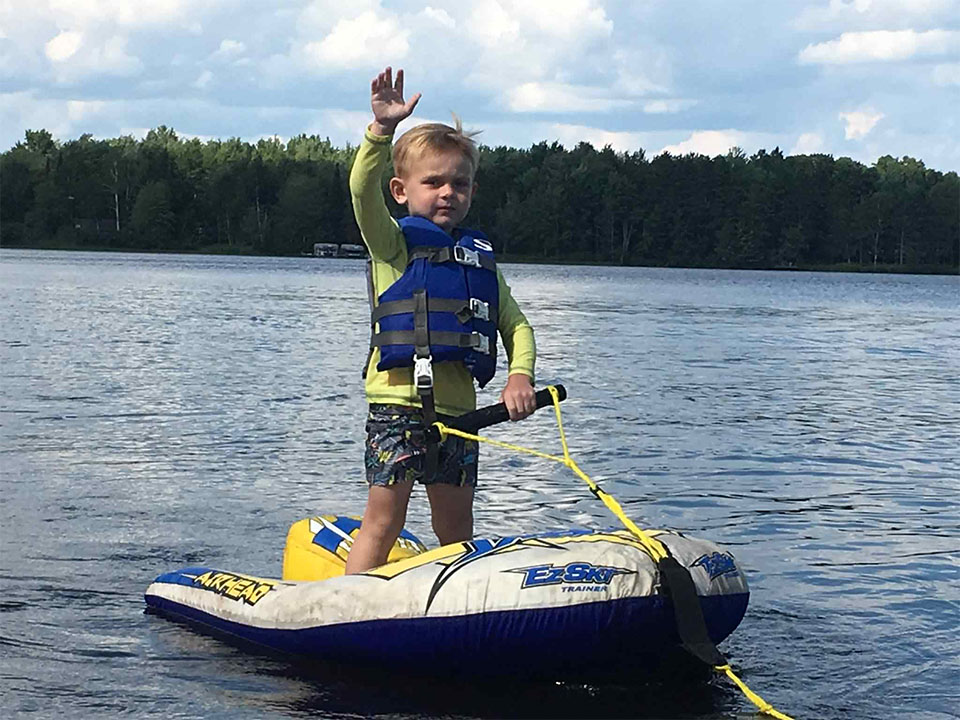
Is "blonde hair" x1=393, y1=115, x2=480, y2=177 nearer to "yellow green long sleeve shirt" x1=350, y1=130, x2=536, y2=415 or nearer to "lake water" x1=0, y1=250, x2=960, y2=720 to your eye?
"yellow green long sleeve shirt" x1=350, y1=130, x2=536, y2=415

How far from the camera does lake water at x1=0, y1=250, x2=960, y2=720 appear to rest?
17.8 ft

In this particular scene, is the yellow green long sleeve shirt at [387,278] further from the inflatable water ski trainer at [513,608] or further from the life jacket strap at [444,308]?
the inflatable water ski trainer at [513,608]

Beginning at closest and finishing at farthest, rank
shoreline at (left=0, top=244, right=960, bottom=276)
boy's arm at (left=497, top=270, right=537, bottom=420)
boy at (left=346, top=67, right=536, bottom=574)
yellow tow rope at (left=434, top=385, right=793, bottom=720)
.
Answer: yellow tow rope at (left=434, top=385, right=793, bottom=720), boy's arm at (left=497, top=270, right=537, bottom=420), boy at (left=346, top=67, right=536, bottom=574), shoreline at (left=0, top=244, right=960, bottom=276)

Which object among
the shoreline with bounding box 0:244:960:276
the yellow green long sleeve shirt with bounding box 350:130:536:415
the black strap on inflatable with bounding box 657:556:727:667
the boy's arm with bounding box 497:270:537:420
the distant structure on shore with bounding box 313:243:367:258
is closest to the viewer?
Answer: the black strap on inflatable with bounding box 657:556:727:667

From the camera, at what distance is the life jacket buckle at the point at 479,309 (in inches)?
221

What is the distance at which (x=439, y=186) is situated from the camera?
5.64 m

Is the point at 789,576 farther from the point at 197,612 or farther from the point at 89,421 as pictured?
the point at 89,421

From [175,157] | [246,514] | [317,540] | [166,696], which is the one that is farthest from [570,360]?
[175,157]

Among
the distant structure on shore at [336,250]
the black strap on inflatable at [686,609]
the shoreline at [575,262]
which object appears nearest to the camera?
the black strap on inflatable at [686,609]

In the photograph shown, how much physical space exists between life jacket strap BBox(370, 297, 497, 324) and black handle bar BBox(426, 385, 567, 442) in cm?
38

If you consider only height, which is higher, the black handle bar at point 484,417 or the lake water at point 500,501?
the black handle bar at point 484,417

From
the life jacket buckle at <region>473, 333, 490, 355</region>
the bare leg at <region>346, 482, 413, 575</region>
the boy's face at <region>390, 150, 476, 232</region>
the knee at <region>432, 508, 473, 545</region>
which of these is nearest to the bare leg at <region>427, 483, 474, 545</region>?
the knee at <region>432, 508, 473, 545</region>

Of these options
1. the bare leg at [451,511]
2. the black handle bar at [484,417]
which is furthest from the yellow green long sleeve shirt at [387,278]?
the bare leg at [451,511]

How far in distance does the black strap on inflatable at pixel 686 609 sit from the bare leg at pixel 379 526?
1.03m
